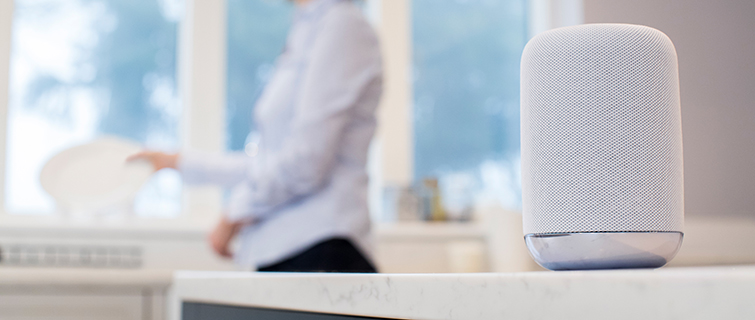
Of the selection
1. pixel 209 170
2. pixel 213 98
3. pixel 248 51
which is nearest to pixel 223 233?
pixel 209 170

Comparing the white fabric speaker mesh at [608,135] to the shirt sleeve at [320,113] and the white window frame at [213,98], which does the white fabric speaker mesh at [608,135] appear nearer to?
the shirt sleeve at [320,113]

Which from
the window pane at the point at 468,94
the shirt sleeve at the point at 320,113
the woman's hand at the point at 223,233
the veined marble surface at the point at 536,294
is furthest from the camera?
the window pane at the point at 468,94

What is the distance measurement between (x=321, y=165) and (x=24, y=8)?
1854 mm

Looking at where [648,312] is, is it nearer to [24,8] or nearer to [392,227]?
[392,227]

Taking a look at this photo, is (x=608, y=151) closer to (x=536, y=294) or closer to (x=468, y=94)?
(x=536, y=294)

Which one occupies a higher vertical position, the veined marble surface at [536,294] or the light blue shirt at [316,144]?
the light blue shirt at [316,144]

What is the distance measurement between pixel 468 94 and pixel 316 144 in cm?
199

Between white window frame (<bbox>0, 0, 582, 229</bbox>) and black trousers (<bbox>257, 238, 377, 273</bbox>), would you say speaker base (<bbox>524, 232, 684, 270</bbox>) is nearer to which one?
black trousers (<bbox>257, 238, 377, 273</bbox>)

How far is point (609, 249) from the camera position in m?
0.34

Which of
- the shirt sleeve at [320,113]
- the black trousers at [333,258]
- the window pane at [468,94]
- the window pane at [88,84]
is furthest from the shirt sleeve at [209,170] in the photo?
the window pane at [468,94]

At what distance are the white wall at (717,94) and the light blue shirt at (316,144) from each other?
2.28ft

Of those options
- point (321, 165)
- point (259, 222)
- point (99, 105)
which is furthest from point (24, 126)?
point (321, 165)

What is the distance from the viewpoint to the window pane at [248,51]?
2652 millimetres

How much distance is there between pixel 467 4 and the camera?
3045 mm
